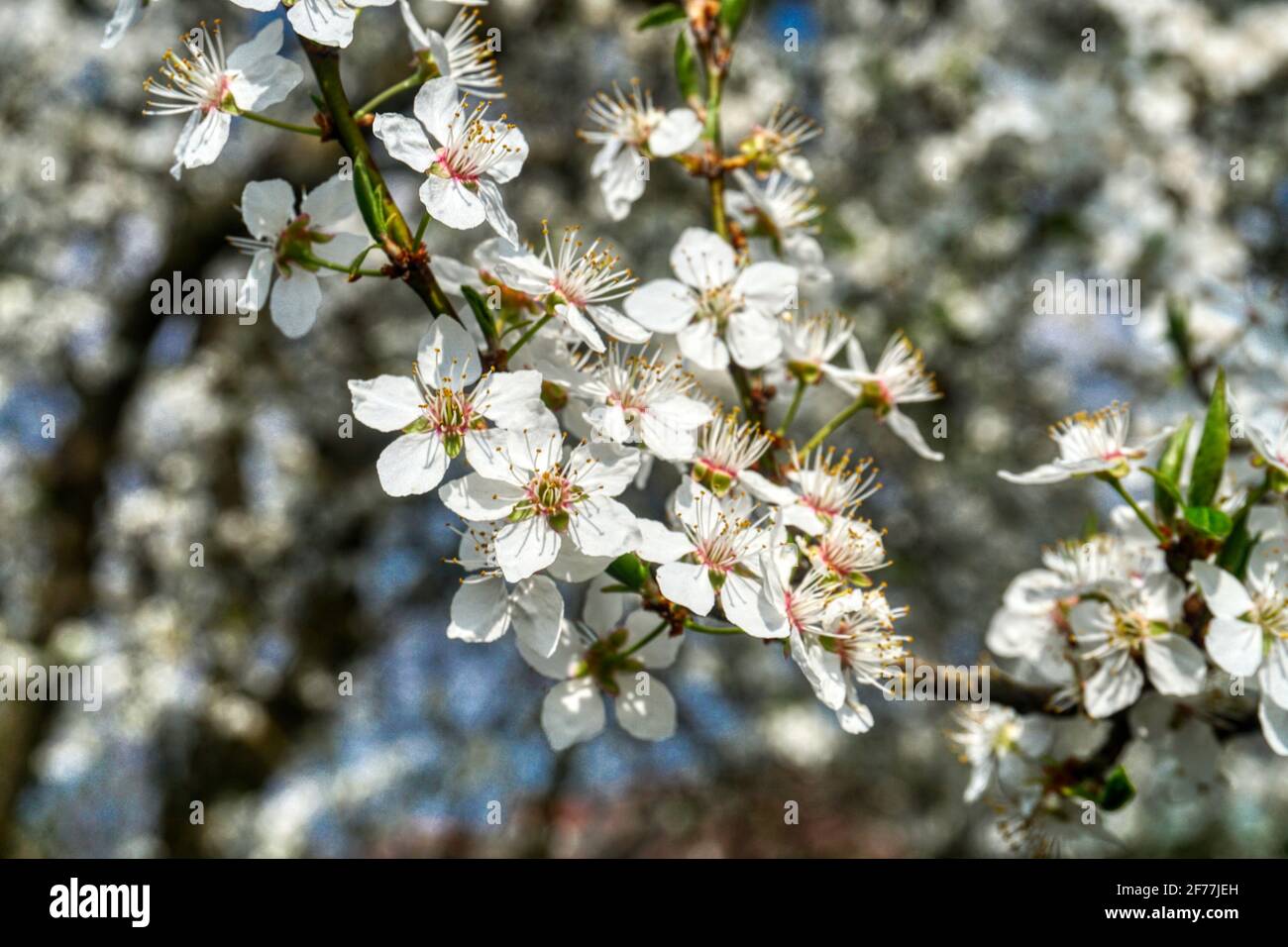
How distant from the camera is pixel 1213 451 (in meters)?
1.19

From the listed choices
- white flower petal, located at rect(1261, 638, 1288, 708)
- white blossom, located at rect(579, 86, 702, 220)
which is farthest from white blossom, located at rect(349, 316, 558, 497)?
white flower petal, located at rect(1261, 638, 1288, 708)

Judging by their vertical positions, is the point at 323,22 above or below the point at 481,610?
above

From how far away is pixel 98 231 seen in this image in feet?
15.3

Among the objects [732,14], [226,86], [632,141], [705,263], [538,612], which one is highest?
[732,14]

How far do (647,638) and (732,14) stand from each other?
35.0 inches

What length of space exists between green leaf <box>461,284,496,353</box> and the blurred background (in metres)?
1.87

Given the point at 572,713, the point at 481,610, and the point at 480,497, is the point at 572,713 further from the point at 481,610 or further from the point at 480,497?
the point at 480,497

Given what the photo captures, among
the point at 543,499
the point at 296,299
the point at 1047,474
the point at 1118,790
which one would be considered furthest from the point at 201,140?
the point at 1118,790

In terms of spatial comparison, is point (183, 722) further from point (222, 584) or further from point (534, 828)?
point (534, 828)

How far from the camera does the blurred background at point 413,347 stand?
3416 millimetres

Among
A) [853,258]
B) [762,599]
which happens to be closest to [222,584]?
[853,258]

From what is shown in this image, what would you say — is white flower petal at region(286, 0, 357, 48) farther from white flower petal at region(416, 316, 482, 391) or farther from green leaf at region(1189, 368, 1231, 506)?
green leaf at region(1189, 368, 1231, 506)

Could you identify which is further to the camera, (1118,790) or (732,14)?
(732,14)
